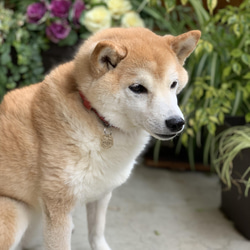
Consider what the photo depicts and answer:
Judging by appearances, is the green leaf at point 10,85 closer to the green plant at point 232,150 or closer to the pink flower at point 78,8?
the pink flower at point 78,8

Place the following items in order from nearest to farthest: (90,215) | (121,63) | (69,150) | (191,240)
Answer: (121,63), (69,150), (90,215), (191,240)

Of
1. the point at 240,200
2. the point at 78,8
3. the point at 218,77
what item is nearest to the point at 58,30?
the point at 78,8

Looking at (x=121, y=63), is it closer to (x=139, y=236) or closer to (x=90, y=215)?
(x=90, y=215)

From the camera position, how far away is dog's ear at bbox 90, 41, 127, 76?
4.96 feet

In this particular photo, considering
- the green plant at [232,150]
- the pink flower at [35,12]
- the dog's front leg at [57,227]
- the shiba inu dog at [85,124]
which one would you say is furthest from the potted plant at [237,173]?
the pink flower at [35,12]

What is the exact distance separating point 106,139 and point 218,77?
4.76 feet

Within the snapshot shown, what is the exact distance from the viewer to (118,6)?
3051 mm

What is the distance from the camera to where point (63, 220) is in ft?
5.67

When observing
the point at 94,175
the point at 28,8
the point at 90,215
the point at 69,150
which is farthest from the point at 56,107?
the point at 28,8

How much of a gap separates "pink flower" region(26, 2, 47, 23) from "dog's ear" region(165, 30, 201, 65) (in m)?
1.66

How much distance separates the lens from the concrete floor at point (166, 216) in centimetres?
228

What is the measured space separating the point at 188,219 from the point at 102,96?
1.27 meters

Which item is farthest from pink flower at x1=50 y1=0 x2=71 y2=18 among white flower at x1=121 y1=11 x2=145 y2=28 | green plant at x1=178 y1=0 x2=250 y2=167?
green plant at x1=178 y1=0 x2=250 y2=167

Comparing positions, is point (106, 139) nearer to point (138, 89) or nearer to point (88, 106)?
point (88, 106)
